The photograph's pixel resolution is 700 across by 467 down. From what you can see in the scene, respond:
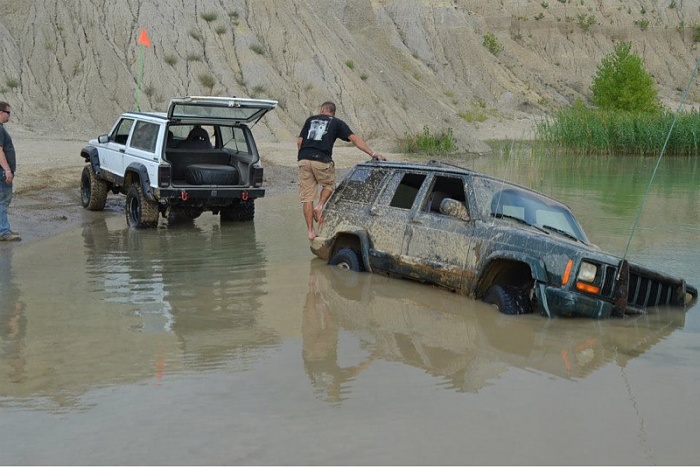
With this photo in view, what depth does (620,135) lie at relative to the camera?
37.7 m

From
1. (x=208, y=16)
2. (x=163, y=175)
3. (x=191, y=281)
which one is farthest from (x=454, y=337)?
(x=208, y=16)

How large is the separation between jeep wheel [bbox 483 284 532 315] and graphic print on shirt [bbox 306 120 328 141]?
419 centimetres

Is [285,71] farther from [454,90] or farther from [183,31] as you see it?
[454,90]

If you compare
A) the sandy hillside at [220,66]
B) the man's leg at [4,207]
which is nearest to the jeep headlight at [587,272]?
the man's leg at [4,207]

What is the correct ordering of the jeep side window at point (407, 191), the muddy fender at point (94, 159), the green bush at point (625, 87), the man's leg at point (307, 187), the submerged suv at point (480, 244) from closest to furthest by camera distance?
1. the submerged suv at point (480, 244)
2. the jeep side window at point (407, 191)
3. the man's leg at point (307, 187)
4. the muddy fender at point (94, 159)
5. the green bush at point (625, 87)

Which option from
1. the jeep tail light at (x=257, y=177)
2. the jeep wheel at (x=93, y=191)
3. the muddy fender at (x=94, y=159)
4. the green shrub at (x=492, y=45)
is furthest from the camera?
the green shrub at (x=492, y=45)

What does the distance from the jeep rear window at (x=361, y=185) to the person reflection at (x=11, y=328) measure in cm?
379

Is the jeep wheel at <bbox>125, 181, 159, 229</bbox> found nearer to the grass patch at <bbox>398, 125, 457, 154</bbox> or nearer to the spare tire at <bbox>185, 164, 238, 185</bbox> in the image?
the spare tire at <bbox>185, 164, 238, 185</bbox>

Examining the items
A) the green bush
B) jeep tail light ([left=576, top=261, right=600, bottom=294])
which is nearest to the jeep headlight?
jeep tail light ([left=576, top=261, right=600, bottom=294])

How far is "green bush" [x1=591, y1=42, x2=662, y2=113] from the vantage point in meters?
59.8

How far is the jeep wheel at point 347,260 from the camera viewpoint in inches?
437

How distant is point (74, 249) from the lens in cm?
1309

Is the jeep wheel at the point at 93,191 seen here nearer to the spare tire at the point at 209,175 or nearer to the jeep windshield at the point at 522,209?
the spare tire at the point at 209,175

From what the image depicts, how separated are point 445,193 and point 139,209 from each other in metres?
6.44
